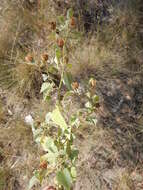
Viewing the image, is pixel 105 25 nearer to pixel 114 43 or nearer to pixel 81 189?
pixel 114 43

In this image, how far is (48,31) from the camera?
178 cm

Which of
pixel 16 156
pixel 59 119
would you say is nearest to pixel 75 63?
pixel 16 156

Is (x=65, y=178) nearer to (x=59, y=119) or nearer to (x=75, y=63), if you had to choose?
(x=59, y=119)

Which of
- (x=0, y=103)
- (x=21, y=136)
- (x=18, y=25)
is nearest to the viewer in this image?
(x=21, y=136)

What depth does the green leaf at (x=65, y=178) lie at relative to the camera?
3.22ft

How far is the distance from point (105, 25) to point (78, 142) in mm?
752

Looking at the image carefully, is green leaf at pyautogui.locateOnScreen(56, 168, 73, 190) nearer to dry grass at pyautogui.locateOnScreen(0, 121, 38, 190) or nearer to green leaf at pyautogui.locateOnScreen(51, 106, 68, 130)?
green leaf at pyautogui.locateOnScreen(51, 106, 68, 130)

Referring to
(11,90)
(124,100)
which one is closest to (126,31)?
(124,100)

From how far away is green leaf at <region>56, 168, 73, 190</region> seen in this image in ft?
3.22

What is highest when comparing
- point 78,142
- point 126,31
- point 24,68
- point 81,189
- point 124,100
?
point 126,31

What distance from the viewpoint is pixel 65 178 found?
992 millimetres

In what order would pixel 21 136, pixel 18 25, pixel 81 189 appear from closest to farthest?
pixel 81 189 → pixel 21 136 → pixel 18 25

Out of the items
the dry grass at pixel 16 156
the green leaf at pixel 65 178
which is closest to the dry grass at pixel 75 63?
the dry grass at pixel 16 156

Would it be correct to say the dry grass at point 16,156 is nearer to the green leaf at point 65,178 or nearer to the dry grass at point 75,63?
the dry grass at point 75,63
